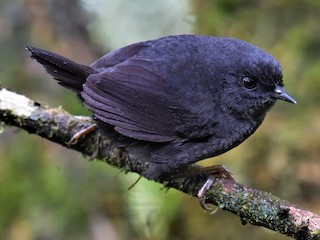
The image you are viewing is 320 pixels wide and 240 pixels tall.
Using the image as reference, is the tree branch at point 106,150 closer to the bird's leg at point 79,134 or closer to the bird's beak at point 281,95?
the bird's leg at point 79,134

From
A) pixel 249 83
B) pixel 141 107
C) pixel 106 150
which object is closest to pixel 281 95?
pixel 249 83

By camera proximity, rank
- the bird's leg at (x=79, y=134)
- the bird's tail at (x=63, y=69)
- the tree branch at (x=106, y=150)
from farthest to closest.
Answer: the bird's leg at (x=79, y=134), the bird's tail at (x=63, y=69), the tree branch at (x=106, y=150)

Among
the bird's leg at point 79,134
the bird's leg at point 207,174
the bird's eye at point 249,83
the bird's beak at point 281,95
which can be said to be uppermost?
the bird's beak at point 281,95

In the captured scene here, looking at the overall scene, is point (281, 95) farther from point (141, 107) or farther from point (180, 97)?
point (141, 107)

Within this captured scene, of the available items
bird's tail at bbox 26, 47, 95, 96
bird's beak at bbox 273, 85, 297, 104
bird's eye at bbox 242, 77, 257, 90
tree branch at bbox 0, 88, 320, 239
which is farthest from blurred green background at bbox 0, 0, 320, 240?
bird's beak at bbox 273, 85, 297, 104

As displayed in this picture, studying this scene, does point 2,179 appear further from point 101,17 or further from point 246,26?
point 246,26

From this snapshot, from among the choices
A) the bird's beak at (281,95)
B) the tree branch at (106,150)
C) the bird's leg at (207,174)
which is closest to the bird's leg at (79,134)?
the tree branch at (106,150)
